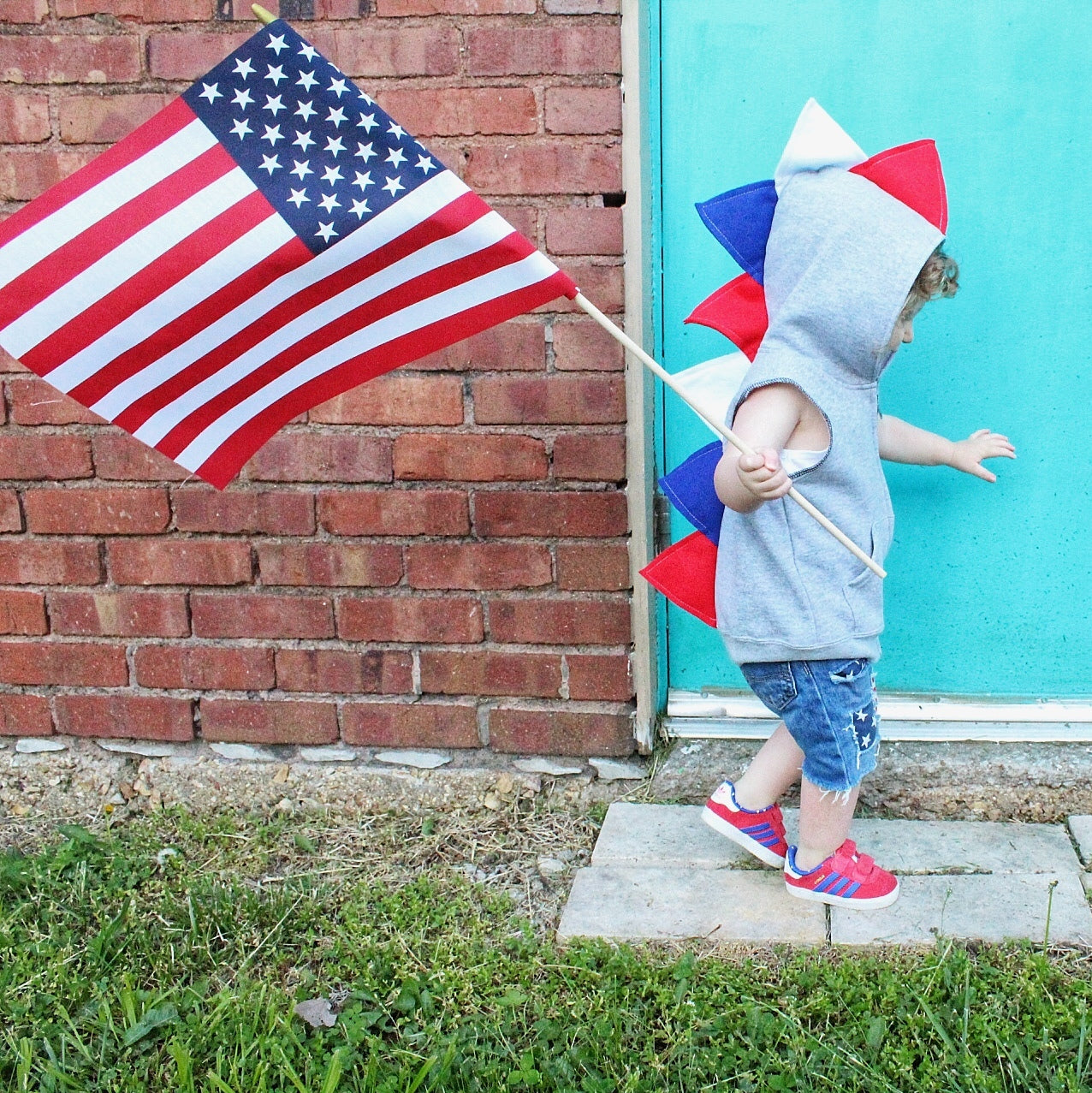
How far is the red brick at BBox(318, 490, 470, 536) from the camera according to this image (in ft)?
8.37

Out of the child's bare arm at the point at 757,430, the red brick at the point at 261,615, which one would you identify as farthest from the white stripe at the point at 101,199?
the red brick at the point at 261,615

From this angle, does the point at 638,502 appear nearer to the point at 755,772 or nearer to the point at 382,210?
the point at 755,772

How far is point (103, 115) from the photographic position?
2.45 m

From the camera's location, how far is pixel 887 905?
6.99ft

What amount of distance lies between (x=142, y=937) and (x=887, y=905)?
1373 millimetres

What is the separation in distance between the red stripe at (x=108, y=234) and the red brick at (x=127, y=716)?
130cm

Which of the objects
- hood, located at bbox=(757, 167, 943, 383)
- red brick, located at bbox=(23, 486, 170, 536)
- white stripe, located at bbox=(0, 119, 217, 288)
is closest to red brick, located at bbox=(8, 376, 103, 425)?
red brick, located at bbox=(23, 486, 170, 536)

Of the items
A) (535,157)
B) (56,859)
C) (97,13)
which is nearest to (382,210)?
(535,157)

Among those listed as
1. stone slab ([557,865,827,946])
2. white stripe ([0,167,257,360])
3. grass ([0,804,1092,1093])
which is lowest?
grass ([0,804,1092,1093])

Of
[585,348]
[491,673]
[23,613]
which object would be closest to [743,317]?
[585,348]

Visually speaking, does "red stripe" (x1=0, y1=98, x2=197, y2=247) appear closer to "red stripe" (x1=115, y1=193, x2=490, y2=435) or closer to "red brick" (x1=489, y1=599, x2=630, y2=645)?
"red stripe" (x1=115, y1=193, x2=490, y2=435)

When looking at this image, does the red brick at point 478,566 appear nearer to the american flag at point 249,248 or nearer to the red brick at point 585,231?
the red brick at point 585,231

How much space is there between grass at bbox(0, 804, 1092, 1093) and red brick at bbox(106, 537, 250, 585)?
64cm

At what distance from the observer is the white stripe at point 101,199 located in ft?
5.37
